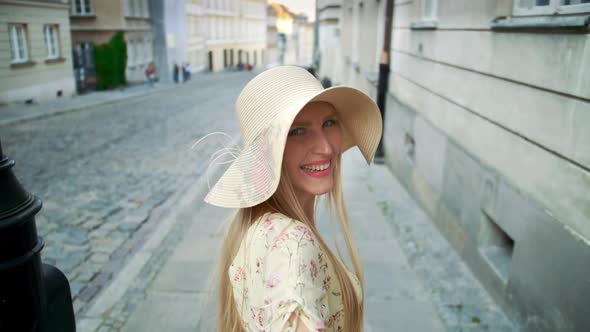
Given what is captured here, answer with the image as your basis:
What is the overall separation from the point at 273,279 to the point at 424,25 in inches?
250

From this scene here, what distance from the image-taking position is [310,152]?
5.27 ft

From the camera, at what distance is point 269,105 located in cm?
155

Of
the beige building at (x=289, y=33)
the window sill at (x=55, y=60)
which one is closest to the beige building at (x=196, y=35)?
the window sill at (x=55, y=60)

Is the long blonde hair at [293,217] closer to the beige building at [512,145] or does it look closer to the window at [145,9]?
the beige building at [512,145]

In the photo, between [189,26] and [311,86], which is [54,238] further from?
[189,26]

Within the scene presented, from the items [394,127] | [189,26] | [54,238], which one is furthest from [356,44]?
[189,26]

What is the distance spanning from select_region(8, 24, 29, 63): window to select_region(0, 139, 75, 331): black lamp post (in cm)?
1999

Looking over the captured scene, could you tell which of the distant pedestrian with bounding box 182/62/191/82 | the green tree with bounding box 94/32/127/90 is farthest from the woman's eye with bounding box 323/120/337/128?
the distant pedestrian with bounding box 182/62/191/82

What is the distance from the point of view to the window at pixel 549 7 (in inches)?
128

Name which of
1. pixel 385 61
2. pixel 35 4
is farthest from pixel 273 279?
pixel 35 4

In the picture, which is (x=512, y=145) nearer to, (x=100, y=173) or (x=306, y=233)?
(x=306, y=233)

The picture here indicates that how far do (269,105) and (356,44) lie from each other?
14067 mm

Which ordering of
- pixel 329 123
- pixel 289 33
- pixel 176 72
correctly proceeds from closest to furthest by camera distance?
pixel 329 123 < pixel 176 72 < pixel 289 33

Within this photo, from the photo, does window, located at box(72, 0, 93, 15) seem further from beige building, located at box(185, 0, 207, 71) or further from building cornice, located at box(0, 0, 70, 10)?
beige building, located at box(185, 0, 207, 71)
